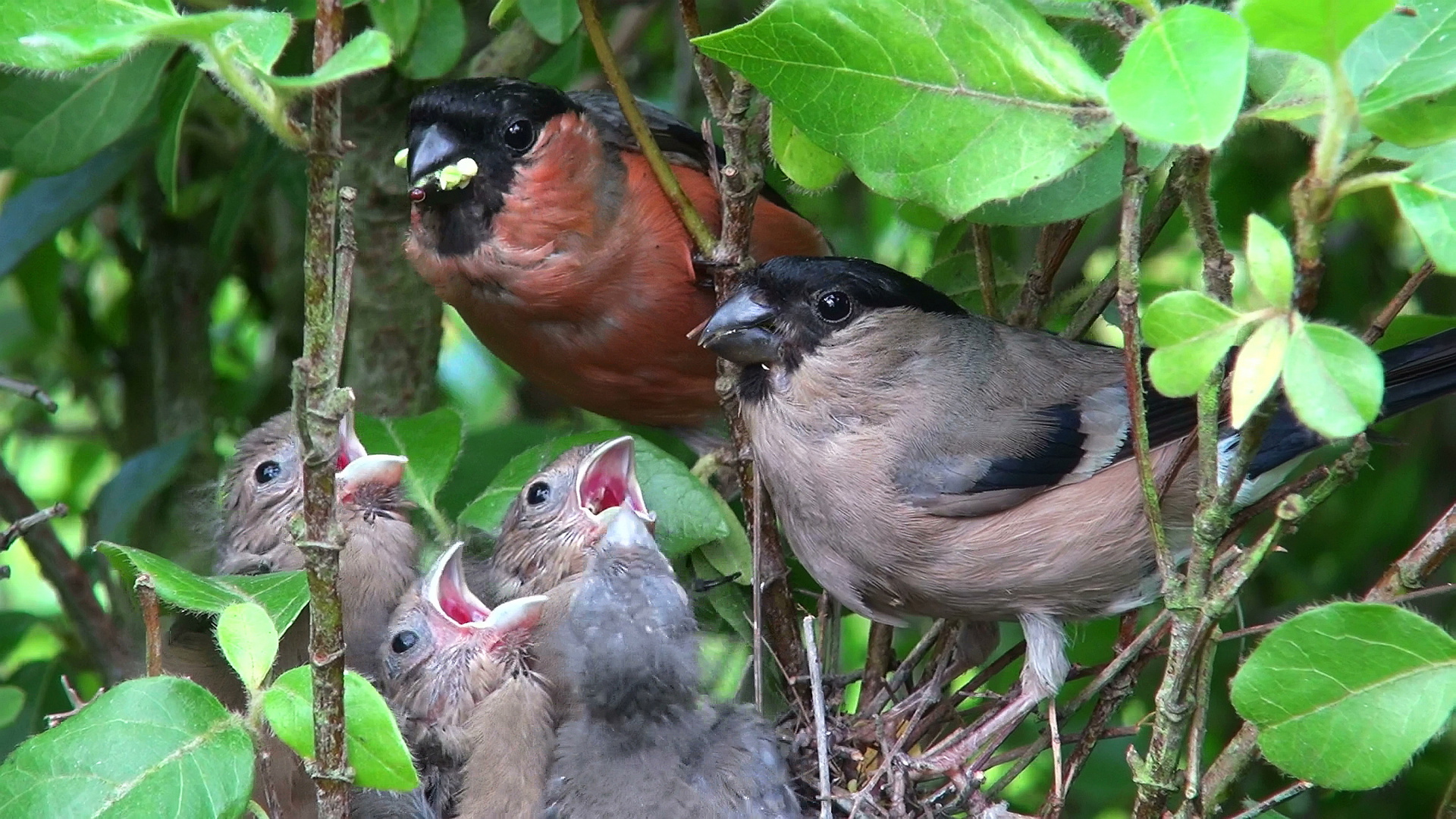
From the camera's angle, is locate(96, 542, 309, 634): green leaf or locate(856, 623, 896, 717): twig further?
locate(856, 623, 896, 717): twig

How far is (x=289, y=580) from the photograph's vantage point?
1990 millimetres

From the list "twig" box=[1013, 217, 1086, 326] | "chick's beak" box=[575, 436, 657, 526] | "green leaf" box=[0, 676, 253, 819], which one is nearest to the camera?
"green leaf" box=[0, 676, 253, 819]

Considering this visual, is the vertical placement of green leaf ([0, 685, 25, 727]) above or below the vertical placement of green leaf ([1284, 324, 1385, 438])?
below

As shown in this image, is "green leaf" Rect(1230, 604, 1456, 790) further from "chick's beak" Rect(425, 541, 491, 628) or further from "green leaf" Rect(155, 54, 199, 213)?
"green leaf" Rect(155, 54, 199, 213)

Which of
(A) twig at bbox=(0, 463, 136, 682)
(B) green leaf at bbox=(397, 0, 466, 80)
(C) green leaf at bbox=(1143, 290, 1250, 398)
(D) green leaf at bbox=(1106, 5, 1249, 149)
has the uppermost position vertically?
(D) green leaf at bbox=(1106, 5, 1249, 149)

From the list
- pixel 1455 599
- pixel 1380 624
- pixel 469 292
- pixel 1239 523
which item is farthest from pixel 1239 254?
pixel 1380 624

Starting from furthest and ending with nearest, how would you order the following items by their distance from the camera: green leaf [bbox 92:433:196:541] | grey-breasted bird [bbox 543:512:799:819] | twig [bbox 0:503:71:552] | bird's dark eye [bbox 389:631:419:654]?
green leaf [bbox 92:433:196:541], bird's dark eye [bbox 389:631:419:654], grey-breasted bird [bbox 543:512:799:819], twig [bbox 0:503:71:552]

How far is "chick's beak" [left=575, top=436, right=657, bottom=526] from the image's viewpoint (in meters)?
2.85

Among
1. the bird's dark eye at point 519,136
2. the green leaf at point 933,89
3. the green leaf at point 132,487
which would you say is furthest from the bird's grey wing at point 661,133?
the green leaf at point 933,89

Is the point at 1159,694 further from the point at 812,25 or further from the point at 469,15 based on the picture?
the point at 469,15

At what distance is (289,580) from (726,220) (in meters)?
1.01

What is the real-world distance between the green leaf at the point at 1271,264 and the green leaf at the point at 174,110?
2057 mm

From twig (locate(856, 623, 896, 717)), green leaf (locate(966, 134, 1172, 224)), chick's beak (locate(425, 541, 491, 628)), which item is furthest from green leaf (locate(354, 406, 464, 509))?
green leaf (locate(966, 134, 1172, 224))

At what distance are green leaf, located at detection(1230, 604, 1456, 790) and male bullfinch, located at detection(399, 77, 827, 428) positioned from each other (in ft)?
6.07
